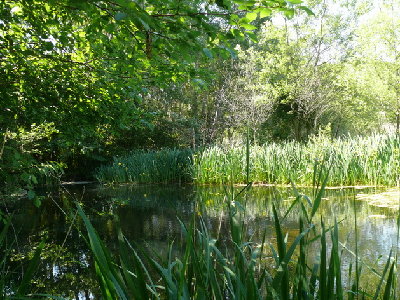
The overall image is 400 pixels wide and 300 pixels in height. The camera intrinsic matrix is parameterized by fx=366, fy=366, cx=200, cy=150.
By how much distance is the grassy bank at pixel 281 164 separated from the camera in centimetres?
703

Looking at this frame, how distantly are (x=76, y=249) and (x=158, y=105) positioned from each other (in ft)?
44.7

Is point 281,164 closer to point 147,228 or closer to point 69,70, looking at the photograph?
point 147,228

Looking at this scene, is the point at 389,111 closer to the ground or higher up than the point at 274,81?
closer to the ground

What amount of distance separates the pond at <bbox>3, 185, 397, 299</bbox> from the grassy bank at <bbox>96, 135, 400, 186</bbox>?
59cm

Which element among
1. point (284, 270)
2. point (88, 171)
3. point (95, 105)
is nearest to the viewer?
point (284, 270)

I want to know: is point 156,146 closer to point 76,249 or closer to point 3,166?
point 76,249

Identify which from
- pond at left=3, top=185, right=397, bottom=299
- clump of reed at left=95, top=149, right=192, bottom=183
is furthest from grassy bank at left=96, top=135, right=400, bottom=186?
pond at left=3, top=185, right=397, bottom=299

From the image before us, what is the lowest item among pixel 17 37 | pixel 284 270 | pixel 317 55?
pixel 284 270

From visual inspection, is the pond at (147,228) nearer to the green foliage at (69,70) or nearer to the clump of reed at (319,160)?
the clump of reed at (319,160)

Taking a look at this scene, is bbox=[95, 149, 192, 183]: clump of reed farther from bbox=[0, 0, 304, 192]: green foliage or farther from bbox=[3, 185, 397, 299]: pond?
bbox=[0, 0, 304, 192]: green foliage

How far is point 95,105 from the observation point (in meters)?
3.65

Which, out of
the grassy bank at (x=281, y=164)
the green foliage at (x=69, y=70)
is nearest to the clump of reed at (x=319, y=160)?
the grassy bank at (x=281, y=164)

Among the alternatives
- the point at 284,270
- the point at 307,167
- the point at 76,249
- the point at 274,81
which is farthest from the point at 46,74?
the point at 274,81

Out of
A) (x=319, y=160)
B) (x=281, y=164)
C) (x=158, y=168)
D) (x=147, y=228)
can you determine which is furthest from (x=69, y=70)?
(x=158, y=168)
